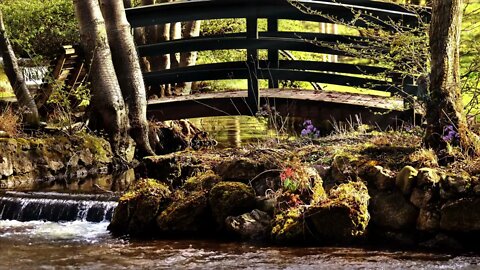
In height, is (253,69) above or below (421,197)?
above

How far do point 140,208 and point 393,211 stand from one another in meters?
2.76

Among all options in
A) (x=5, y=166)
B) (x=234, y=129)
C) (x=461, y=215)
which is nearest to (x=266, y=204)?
(x=461, y=215)

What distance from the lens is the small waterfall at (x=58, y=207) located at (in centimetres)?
1018

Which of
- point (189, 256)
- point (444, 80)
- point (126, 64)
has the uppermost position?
point (126, 64)

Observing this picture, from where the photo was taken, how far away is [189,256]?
805 cm

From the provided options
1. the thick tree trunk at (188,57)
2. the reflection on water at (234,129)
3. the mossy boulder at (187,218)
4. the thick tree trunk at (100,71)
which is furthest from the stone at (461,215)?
the thick tree trunk at (188,57)

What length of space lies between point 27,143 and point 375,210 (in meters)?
6.58

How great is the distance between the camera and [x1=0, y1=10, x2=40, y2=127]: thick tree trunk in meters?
13.9

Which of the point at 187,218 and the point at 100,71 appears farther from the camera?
the point at 100,71

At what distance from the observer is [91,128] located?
1389 centimetres

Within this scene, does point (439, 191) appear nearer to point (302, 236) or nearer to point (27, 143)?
point (302, 236)

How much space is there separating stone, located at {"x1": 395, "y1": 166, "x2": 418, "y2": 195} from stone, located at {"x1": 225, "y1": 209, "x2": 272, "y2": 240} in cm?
139

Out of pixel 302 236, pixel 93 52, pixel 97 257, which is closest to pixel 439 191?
pixel 302 236

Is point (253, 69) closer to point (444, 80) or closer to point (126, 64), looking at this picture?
point (126, 64)
